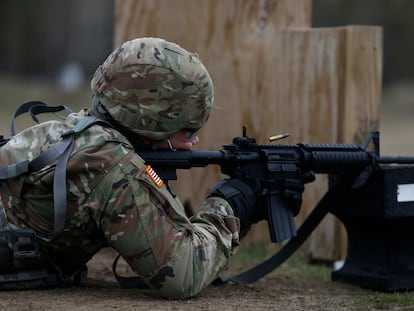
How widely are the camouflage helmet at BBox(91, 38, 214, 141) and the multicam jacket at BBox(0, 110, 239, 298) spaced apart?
5.4 inches

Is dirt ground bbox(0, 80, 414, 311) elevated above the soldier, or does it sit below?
below

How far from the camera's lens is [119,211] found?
13.9 feet

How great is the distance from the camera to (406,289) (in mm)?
5348

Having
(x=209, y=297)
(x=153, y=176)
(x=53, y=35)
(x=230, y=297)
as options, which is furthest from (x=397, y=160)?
(x=53, y=35)

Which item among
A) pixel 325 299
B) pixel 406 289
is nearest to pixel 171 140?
pixel 325 299

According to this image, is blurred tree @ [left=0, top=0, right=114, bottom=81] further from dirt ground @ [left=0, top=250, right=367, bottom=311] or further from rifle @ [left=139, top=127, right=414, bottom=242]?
rifle @ [left=139, top=127, right=414, bottom=242]

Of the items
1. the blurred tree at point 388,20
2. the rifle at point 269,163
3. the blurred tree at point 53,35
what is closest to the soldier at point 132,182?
the rifle at point 269,163

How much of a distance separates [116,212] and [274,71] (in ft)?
8.92

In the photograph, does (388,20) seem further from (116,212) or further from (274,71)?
(116,212)

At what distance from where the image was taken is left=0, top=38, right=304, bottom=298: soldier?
167 inches

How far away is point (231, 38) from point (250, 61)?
0.71 ft

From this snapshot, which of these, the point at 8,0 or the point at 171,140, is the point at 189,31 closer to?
the point at 171,140

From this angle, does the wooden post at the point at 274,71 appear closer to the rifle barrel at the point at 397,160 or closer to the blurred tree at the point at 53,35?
the rifle barrel at the point at 397,160

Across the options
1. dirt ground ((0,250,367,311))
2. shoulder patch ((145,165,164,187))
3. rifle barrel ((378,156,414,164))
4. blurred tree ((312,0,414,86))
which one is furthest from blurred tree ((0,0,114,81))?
shoulder patch ((145,165,164,187))
